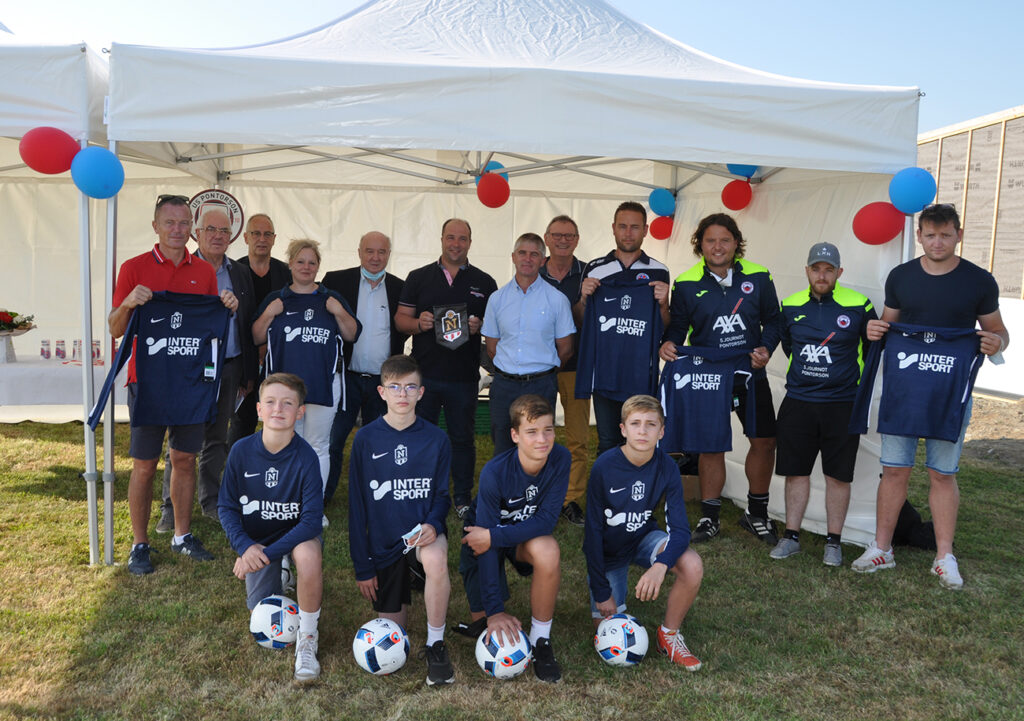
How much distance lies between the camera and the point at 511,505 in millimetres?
3057

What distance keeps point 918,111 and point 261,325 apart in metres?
3.43

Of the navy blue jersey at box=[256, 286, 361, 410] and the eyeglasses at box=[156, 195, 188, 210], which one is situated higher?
the eyeglasses at box=[156, 195, 188, 210]

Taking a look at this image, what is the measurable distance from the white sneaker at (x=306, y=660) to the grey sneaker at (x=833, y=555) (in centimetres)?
265

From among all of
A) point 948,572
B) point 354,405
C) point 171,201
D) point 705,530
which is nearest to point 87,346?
point 171,201

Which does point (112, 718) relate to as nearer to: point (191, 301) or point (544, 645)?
Result: point (544, 645)

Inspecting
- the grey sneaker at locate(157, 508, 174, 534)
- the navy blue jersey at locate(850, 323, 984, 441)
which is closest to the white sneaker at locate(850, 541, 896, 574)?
the navy blue jersey at locate(850, 323, 984, 441)

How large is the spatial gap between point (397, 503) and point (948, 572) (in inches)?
107

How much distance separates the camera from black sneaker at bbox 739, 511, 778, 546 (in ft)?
14.6

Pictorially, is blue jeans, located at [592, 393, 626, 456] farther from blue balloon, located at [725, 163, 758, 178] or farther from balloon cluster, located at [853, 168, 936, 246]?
blue balloon, located at [725, 163, 758, 178]

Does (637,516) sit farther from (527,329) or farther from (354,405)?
(354,405)

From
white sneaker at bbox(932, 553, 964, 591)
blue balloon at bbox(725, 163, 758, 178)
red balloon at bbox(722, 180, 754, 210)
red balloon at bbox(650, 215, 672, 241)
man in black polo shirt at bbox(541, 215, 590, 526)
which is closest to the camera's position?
white sneaker at bbox(932, 553, 964, 591)

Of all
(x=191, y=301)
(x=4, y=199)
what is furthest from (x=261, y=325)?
(x=4, y=199)

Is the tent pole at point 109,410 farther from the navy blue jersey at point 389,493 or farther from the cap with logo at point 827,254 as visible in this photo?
the cap with logo at point 827,254

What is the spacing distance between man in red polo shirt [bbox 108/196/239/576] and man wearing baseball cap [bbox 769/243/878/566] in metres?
2.85
